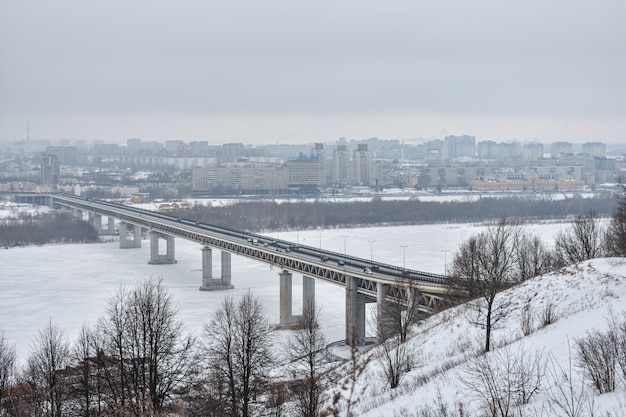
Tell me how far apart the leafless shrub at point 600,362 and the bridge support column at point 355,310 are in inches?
636

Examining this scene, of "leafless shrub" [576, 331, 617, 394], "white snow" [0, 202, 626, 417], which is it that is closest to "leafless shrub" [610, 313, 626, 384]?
"leafless shrub" [576, 331, 617, 394]

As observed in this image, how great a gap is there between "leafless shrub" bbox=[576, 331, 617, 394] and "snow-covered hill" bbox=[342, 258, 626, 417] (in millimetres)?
125

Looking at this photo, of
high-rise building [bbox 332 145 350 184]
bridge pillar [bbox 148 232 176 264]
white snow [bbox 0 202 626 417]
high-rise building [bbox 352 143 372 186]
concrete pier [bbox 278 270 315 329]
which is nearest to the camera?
white snow [bbox 0 202 626 417]

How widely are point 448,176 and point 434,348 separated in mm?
129000

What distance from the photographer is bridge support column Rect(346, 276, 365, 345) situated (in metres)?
27.2

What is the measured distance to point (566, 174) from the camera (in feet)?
479

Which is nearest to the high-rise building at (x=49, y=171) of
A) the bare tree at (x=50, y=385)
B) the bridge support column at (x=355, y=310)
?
the bridge support column at (x=355, y=310)

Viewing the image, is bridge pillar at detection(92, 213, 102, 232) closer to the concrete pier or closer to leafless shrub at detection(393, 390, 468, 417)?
the concrete pier

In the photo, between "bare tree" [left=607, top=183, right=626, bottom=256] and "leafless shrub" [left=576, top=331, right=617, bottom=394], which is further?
"bare tree" [left=607, top=183, right=626, bottom=256]

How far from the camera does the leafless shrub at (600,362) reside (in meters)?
9.36

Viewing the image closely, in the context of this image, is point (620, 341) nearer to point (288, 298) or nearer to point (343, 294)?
point (288, 298)

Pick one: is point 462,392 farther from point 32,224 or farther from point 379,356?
point 32,224

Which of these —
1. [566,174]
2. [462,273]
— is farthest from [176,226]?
[566,174]

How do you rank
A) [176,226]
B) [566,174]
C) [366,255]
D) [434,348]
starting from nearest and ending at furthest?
[434,348] → [366,255] → [176,226] → [566,174]
